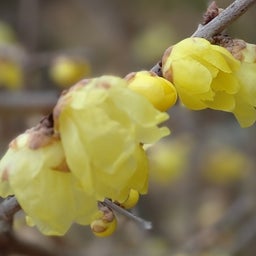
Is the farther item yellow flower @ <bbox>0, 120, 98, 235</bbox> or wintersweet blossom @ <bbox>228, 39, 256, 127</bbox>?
wintersweet blossom @ <bbox>228, 39, 256, 127</bbox>

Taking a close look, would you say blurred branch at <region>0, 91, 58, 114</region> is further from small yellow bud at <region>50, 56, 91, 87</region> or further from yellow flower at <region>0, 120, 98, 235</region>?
yellow flower at <region>0, 120, 98, 235</region>

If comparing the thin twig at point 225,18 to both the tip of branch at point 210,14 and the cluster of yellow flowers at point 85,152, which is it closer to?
the tip of branch at point 210,14

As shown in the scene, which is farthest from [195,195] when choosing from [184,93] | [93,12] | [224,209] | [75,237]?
[184,93]

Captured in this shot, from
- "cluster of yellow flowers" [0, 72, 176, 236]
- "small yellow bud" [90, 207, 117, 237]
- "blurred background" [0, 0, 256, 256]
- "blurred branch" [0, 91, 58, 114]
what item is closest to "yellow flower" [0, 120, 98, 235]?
"cluster of yellow flowers" [0, 72, 176, 236]

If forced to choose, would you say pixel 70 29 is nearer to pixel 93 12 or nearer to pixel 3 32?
pixel 93 12

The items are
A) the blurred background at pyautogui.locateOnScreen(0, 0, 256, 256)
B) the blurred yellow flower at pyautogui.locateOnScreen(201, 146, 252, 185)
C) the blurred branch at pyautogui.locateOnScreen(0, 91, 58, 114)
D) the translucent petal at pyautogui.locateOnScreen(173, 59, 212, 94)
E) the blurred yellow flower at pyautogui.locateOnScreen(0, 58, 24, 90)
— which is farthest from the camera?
the blurred yellow flower at pyautogui.locateOnScreen(201, 146, 252, 185)

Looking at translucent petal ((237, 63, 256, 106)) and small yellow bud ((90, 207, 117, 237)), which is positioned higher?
translucent petal ((237, 63, 256, 106))
